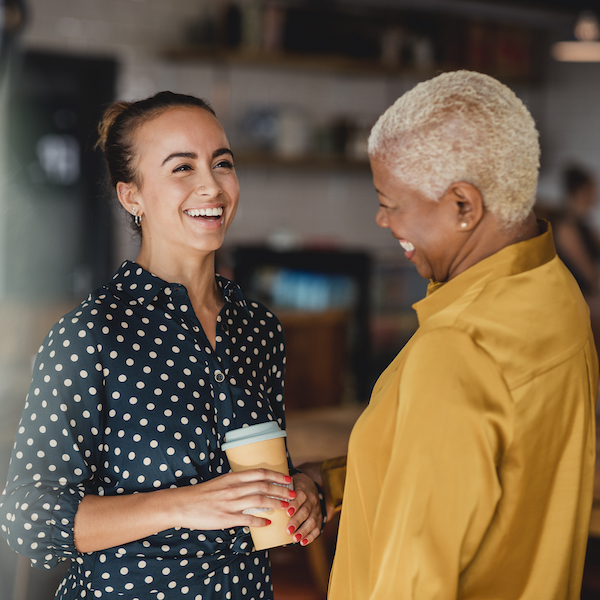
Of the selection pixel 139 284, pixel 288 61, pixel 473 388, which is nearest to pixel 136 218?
pixel 139 284

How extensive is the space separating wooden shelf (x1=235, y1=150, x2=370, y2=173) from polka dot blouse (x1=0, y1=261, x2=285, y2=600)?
4.12 meters

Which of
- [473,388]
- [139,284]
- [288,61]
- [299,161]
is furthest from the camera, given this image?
[299,161]

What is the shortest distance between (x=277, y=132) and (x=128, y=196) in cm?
440

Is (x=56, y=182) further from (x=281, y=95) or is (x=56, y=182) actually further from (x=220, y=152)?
(x=220, y=152)

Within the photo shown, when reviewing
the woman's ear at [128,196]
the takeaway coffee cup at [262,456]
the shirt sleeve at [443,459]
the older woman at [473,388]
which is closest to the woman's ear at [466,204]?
the older woman at [473,388]

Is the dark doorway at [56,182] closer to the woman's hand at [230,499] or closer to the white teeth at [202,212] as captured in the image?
the white teeth at [202,212]

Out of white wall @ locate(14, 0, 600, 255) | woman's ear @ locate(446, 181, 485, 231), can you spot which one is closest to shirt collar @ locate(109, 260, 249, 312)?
woman's ear @ locate(446, 181, 485, 231)

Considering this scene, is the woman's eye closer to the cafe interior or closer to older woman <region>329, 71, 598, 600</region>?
older woman <region>329, 71, 598, 600</region>

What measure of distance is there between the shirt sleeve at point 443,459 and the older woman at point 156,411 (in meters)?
0.27

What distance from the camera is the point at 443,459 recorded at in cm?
88

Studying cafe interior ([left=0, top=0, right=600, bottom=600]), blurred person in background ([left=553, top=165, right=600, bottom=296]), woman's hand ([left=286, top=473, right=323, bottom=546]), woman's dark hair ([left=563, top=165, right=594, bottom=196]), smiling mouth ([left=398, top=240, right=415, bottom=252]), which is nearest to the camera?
smiling mouth ([left=398, top=240, right=415, bottom=252])

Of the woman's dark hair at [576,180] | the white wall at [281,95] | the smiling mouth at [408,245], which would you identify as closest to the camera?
the smiling mouth at [408,245]

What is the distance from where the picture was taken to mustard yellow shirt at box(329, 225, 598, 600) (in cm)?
89

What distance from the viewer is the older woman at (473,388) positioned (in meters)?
0.89
